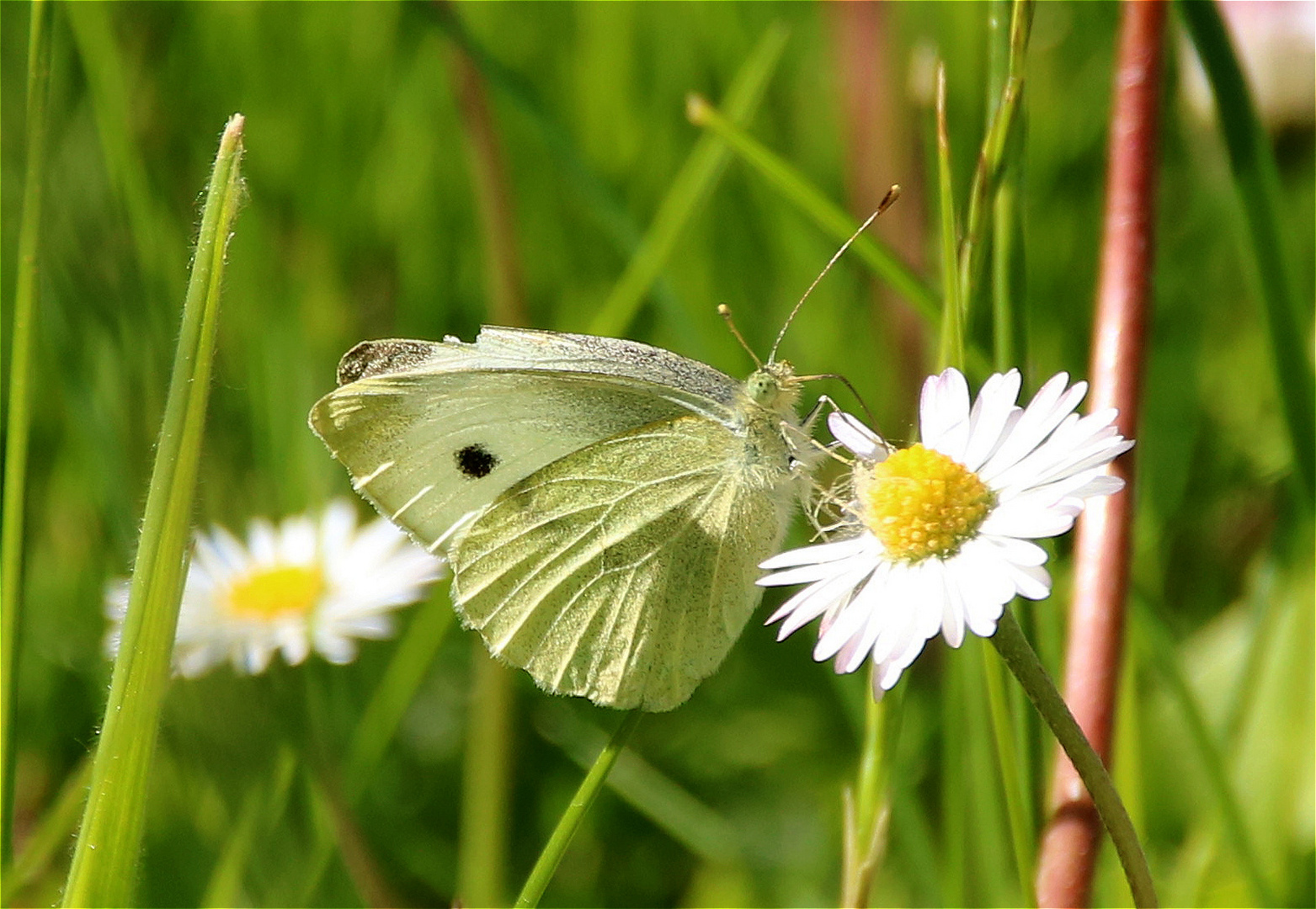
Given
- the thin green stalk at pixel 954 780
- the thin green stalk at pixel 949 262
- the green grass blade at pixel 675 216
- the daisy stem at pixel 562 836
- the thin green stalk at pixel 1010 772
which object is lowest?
the daisy stem at pixel 562 836

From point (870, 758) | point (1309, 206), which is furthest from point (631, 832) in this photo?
point (1309, 206)

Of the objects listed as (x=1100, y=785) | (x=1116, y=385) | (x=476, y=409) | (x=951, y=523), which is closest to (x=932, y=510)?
(x=951, y=523)

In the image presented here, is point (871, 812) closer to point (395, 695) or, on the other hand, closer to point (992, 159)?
point (992, 159)

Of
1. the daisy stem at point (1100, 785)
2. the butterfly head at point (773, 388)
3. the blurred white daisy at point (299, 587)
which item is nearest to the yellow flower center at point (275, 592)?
the blurred white daisy at point (299, 587)

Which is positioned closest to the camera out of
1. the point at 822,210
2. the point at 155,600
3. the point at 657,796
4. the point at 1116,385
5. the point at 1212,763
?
the point at 155,600

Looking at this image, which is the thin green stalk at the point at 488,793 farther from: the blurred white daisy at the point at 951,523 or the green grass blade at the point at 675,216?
the blurred white daisy at the point at 951,523

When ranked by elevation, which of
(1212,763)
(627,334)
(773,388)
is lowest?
(1212,763)
